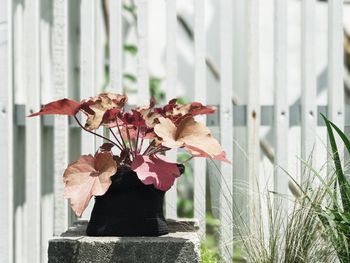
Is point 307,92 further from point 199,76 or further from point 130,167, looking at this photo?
point 130,167

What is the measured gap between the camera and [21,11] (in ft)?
10.6

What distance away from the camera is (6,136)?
2.81 metres

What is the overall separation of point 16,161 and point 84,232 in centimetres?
77

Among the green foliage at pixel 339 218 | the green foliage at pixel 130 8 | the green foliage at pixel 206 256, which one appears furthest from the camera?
the green foliage at pixel 130 8

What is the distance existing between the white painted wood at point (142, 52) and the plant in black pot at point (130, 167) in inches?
22.6

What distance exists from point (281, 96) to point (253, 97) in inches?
4.3

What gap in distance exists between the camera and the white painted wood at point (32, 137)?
2836mm

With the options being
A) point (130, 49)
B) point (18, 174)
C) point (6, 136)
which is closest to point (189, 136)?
point (6, 136)

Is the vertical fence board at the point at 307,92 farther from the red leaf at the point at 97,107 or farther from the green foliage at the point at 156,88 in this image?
the green foliage at the point at 156,88

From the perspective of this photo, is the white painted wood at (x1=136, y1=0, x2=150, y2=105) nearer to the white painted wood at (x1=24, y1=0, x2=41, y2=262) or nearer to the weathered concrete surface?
the white painted wood at (x1=24, y1=0, x2=41, y2=262)

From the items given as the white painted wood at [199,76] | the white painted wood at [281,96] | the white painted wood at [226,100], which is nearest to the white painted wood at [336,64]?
the white painted wood at [281,96]

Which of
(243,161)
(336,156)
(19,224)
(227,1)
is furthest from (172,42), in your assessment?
(19,224)

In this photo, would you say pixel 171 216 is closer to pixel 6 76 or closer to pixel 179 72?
pixel 6 76

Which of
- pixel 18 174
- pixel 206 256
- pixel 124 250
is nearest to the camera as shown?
pixel 124 250
